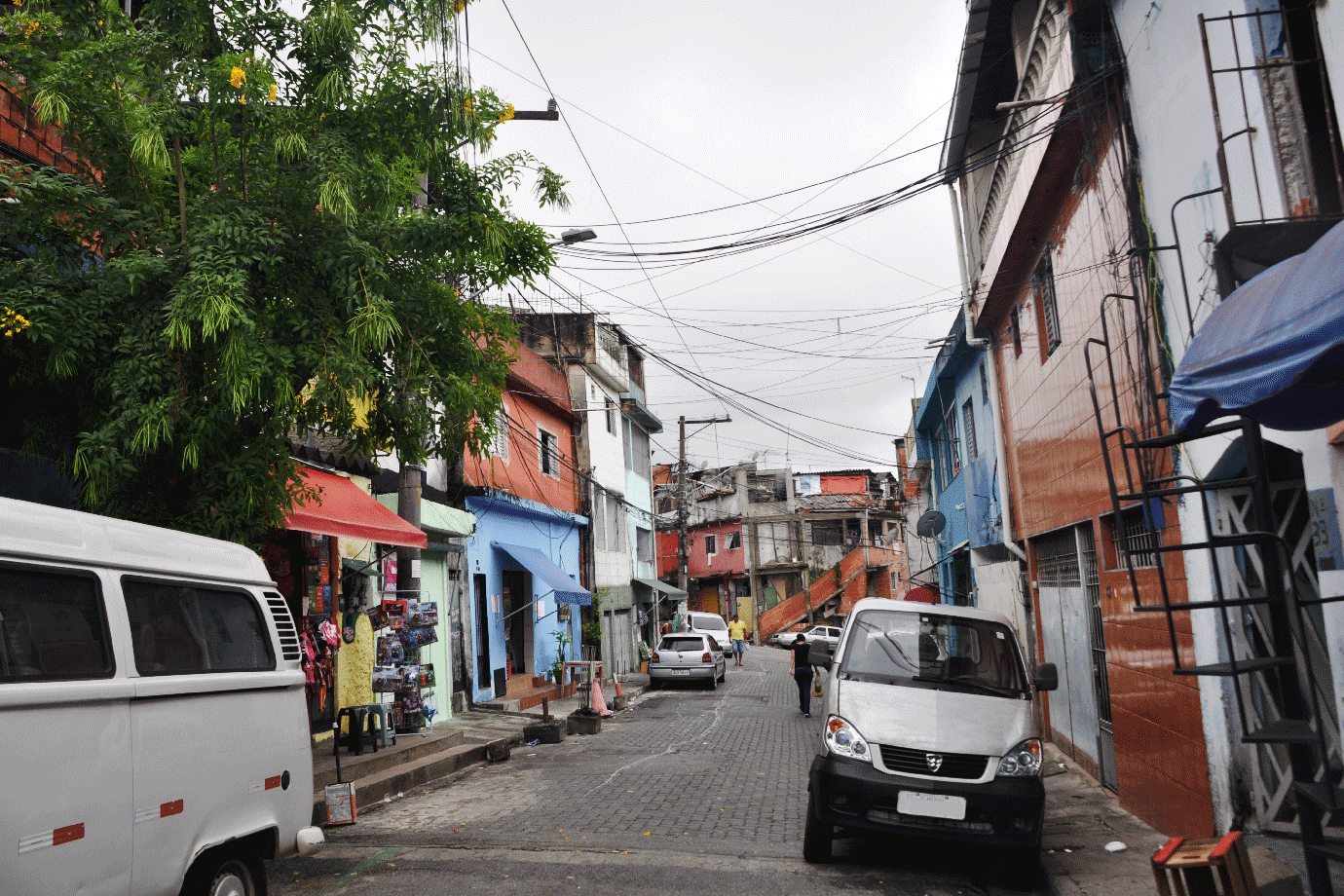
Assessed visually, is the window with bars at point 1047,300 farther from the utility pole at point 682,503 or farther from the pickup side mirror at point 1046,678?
the utility pole at point 682,503

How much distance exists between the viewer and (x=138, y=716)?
4496mm

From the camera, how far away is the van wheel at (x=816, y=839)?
699 centimetres

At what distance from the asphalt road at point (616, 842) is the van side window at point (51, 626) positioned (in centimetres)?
308

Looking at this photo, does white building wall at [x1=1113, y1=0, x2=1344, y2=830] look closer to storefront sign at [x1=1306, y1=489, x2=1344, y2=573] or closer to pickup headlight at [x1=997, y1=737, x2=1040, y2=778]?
storefront sign at [x1=1306, y1=489, x2=1344, y2=573]

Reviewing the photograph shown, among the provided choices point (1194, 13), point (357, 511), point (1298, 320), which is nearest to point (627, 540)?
point (357, 511)

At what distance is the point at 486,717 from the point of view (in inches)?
691

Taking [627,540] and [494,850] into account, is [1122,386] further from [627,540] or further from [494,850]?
[627,540]

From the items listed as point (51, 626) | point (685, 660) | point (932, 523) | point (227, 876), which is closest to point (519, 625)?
point (685, 660)

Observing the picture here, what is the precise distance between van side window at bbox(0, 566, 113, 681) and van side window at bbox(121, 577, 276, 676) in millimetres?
232

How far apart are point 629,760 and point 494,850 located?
545 centimetres

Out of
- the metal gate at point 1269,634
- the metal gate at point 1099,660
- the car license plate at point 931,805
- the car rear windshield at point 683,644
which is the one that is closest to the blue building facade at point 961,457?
the metal gate at point 1099,660

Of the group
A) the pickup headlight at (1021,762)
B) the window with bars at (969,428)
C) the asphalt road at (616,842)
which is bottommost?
the asphalt road at (616,842)

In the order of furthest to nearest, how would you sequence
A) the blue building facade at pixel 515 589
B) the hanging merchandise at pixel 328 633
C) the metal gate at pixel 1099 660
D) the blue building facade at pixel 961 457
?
1. the blue building facade at pixel 515 589
2. the blue building facade at pixel 961 457
3. the hanging merchandise at pixel 328 633
4. the metal gate at pixel 1099 660

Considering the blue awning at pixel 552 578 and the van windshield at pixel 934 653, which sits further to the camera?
the blue awning at pixel 552 578
